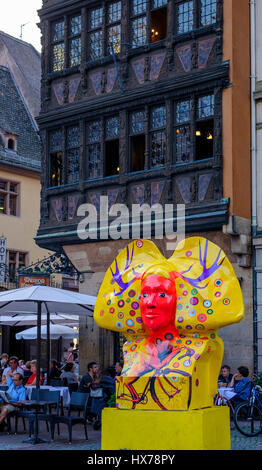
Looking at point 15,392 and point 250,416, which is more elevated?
point 15,392

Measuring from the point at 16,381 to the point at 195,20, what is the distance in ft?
29.5

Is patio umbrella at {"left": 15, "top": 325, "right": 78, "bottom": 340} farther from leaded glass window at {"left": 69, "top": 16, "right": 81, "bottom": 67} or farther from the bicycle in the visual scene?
the bicycle

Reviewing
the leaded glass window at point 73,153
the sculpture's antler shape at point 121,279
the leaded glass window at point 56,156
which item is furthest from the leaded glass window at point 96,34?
the sculpture's antler shape at point 121,279

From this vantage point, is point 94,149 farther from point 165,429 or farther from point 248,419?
point 165,429

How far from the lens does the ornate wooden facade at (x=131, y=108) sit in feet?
57.9

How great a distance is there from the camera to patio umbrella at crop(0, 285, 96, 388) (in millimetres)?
14180

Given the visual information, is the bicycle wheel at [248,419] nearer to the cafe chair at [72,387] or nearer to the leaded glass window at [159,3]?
the cafe chair at [72,387]

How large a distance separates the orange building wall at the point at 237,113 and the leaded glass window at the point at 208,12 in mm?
365

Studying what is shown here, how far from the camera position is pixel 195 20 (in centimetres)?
1803

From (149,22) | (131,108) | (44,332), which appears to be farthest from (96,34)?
(44,332)

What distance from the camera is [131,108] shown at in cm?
1912

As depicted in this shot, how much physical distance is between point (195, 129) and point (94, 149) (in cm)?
316
